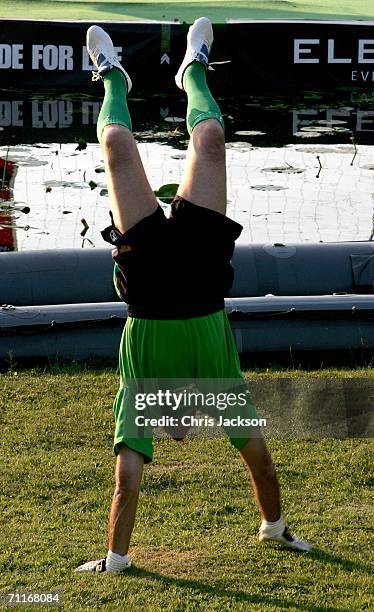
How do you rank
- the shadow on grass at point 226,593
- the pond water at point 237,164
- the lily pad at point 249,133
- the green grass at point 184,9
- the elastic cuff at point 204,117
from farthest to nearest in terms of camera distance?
1. the green grass at point 184,9
2. the lily pad at point 249,133
3. the pond water at point 237,164
4. the elastic cuff at point 204,117
5. the shadow on grass at point 226,593

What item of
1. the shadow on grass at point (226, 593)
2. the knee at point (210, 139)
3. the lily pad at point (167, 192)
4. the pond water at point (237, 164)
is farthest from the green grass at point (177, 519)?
the lily pad at point (167, 192)

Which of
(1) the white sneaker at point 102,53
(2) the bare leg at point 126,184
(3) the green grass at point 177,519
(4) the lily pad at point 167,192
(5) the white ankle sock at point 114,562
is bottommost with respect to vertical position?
(3) the green grass at point 177,519

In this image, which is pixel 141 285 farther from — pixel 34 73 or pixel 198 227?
pixel 34 73

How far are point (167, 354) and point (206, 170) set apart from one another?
0.60 m

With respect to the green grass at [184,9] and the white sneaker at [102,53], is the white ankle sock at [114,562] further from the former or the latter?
the green grass at [184,9]

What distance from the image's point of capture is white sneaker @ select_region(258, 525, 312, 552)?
4223 mm

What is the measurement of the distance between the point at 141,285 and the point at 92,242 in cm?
474

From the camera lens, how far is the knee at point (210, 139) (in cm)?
408

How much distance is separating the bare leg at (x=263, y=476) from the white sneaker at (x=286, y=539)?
5cm

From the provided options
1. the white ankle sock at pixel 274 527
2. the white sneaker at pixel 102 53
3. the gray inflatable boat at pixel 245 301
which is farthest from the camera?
the gray inflatable boat at pixel 245 301

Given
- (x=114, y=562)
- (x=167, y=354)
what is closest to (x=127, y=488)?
(x=114, y=562)

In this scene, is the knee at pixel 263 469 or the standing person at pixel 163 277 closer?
the standing person at pixel 163 277

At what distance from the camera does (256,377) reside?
618cm

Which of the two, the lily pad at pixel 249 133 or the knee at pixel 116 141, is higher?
the knee at pixel 116 141
